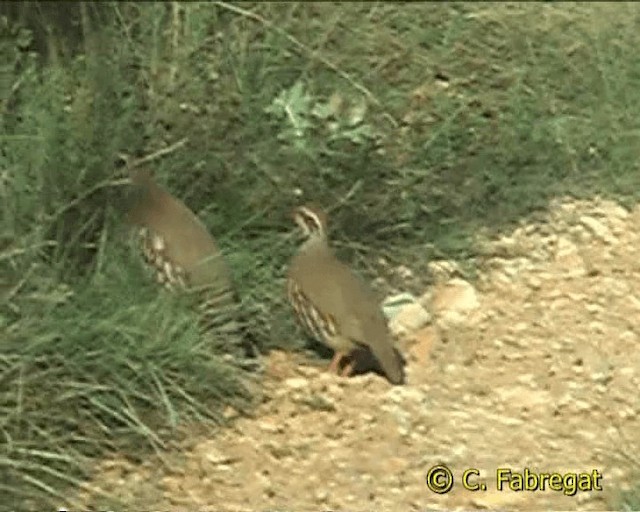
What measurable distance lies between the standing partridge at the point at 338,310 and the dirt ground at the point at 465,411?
0.29ft

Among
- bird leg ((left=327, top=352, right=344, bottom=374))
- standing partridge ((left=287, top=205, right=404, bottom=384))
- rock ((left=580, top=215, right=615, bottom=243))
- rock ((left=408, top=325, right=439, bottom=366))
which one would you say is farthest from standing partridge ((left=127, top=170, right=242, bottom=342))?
rock ((left=580, top=215, right=615, bottom=243))

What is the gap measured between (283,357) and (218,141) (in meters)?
0.79

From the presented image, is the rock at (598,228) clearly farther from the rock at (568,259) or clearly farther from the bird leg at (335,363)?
the bird leg at (335,363)

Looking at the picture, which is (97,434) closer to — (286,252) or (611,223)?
(286,252)

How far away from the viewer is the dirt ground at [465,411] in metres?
4.44

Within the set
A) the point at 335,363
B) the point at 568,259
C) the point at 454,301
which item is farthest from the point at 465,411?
the point at 568,259

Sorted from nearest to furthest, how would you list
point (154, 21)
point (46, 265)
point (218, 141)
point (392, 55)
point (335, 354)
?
point (46, 265) < point (335, 354) < point (218, 141) < point (154, 21) < point (392, 55)

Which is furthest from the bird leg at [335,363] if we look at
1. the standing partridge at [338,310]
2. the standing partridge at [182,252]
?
the standing partridge at [182,252]

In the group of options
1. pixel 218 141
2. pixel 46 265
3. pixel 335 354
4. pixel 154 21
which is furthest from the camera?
pixel 154 21

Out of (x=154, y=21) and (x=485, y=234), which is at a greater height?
(x=154, y=21)

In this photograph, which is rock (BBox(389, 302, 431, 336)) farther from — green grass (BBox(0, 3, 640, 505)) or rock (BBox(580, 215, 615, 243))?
rock (BBox(580, 215, 615, 243))

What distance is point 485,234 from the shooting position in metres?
6.04

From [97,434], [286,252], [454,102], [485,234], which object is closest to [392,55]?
[454,102]

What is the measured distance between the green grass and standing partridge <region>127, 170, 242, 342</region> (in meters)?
0.06
